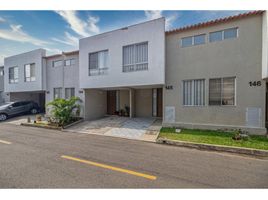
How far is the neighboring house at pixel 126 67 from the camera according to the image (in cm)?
984

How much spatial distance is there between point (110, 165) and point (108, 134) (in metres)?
4.82

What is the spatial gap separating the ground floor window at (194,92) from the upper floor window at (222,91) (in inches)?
17.2

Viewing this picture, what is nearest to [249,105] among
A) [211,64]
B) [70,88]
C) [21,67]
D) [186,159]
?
[211,64]

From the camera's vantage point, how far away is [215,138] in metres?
7.47

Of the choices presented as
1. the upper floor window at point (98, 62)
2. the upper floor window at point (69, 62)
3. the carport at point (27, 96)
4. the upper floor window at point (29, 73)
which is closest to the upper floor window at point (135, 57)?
the upper floor window at point (98, 62)

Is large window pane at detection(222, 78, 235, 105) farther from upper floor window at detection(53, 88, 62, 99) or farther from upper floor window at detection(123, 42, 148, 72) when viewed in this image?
upper floor window at detection(53, 88, 62, 99)

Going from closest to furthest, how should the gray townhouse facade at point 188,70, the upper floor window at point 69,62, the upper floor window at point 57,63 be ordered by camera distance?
the gray townhouse facade at point 188,70, the upper floor window at point 69,62, the upper floor window at point 57,63

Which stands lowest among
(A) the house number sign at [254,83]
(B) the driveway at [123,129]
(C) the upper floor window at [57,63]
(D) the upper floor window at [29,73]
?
(B) the driveway at [123,129]

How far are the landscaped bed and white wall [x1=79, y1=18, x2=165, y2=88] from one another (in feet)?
10.7

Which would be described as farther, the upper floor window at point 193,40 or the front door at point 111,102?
the front door at point 111,102

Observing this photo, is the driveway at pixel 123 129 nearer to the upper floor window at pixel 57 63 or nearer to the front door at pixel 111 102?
the front door at pixel 111 102

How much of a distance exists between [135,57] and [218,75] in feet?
17.1

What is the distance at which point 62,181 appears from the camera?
3656mm

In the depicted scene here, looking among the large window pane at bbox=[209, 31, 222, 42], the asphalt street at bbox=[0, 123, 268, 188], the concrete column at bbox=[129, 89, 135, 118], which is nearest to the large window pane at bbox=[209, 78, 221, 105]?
the large window pane at bbox=[209, 31, 222, 42]
